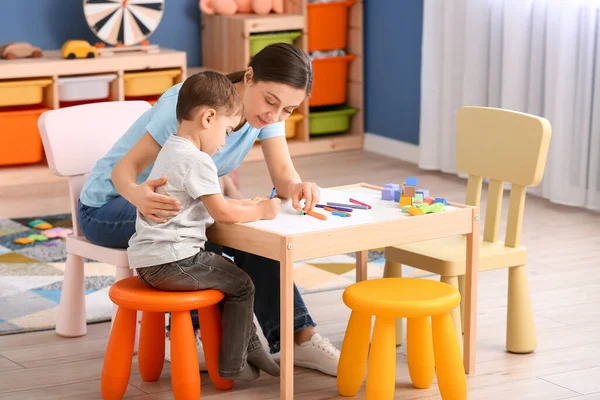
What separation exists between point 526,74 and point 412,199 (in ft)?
7.34

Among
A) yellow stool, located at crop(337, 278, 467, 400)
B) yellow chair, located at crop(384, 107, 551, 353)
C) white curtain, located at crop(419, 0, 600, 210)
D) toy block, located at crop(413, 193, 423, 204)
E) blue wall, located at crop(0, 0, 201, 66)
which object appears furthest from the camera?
blue wall, located at crop(0, 0, 201, 66)

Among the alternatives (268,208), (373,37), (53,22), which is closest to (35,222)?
(53,22)

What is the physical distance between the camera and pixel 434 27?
4.92 metres

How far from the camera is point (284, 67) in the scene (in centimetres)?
226

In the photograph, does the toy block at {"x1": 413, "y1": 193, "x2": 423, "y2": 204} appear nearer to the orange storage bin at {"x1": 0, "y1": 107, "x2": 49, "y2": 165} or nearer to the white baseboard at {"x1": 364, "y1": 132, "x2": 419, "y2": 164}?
the orange storage bin at {"x1": 0, "y1": 107, "x2": 49, "y2": 165}

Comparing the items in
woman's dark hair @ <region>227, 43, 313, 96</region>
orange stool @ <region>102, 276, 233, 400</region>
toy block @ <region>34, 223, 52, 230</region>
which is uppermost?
woman's dark hair @ <region>227, 43, 313, 96</region>

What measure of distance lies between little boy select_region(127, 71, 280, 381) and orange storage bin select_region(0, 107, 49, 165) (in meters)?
2.54

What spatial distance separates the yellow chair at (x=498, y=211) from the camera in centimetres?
259

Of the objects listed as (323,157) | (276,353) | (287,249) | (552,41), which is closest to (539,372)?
(276,353)

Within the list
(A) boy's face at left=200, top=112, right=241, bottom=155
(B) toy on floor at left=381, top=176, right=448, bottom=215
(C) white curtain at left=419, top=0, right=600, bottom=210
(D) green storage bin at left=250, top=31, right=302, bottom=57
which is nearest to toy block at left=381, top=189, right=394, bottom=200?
(B) toy on floor at left=381, top=176, right=448, bottom=215

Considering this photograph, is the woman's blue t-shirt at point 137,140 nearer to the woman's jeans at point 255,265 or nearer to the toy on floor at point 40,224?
the woman's jeans at point 255,265

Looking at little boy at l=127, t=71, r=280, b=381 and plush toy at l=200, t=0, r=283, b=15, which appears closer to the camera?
little boy at l=127, t=71, r=280, b=381

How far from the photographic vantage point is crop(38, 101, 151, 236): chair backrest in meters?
2.71

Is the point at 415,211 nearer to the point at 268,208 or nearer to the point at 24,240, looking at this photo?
the point at 268,208
